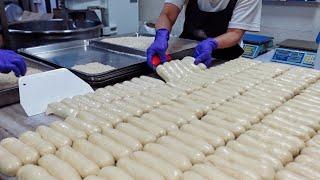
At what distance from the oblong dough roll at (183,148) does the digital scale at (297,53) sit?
2687 mm

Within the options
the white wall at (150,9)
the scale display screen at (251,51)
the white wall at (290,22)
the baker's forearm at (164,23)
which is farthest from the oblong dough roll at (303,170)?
the white wall at (150,9)

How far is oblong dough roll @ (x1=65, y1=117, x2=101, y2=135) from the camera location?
4.15ft

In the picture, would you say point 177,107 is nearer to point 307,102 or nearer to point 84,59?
point 307,102

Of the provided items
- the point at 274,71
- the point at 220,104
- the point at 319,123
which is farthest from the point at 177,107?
the point at 274,71

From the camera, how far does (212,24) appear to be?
8.59 feet

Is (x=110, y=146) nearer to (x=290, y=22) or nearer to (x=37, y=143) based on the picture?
(x=37, y=143)

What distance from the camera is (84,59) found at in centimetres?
226

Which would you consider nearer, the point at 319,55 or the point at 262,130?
the point at 262,130

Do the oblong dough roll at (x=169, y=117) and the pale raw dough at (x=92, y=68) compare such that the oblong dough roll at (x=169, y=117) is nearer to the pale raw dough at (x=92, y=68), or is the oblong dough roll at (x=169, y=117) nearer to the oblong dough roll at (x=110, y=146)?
the oblong dough roll at (x=110, y=146)

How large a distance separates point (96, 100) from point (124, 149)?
0.49m

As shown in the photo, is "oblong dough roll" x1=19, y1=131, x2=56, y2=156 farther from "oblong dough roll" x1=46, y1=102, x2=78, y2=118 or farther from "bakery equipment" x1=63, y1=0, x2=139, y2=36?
"bakery equipment" x1=63, y1=0, x2=139, y2=36

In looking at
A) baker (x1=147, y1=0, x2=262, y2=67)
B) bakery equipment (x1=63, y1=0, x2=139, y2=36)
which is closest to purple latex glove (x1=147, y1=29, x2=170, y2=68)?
baker (x1=147, y1=0, x2=262, y2=67)

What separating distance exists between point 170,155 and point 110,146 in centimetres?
23

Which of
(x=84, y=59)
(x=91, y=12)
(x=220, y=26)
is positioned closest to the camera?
(x=84, y=59)
